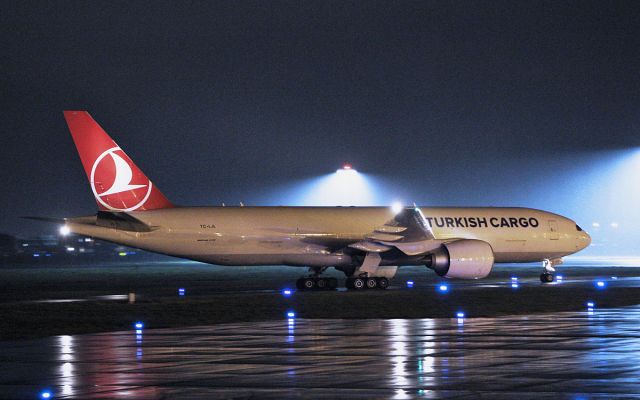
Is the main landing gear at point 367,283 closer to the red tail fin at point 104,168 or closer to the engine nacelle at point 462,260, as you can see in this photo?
the engine nacelle at point 462,260

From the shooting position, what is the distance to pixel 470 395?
13.2 m

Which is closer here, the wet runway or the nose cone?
the wet runway

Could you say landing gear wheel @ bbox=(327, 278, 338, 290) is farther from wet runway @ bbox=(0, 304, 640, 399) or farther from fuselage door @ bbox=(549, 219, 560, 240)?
wet runway @ bbox=(0, 304, 640, 399)

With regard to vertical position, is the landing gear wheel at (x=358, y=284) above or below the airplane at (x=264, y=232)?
below

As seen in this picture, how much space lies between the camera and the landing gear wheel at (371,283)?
145 ft

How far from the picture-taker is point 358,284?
44281 mm

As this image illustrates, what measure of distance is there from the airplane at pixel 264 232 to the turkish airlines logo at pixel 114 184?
0.04 metres

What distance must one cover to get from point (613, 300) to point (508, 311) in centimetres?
581

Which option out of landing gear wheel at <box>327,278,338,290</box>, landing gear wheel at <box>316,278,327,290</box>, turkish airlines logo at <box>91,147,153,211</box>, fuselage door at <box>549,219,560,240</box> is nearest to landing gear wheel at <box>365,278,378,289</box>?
landing gear wheel at <box>327,278,338,290</box>

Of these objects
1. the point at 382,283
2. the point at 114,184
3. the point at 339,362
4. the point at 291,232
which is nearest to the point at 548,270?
the point at 382,283

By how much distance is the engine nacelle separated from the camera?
4388 cm

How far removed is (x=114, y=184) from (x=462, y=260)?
14768 mm

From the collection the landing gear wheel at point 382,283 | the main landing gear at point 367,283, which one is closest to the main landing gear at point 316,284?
the main landing gear at point 367,283

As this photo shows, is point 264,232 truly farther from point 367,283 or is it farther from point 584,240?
point 584,240
